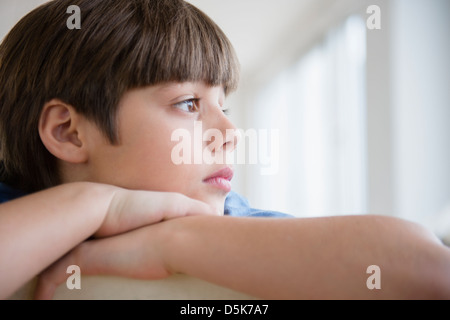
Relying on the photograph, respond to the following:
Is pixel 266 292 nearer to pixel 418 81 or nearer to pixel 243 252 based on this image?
pixel 243 252

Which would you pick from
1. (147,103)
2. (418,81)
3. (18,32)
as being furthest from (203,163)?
(418,81)

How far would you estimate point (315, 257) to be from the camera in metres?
0.39

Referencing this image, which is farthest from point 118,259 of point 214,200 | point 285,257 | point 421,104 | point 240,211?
point 421,104

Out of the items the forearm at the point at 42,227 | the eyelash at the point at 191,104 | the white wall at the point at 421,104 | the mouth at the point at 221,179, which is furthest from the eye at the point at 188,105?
the white wall at the point at 421,104

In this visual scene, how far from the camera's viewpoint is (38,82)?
28.3 inches

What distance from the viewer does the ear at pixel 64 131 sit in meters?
0.71

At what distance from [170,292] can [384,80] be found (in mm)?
2296

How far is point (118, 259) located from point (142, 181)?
Answer: 0.25 metres

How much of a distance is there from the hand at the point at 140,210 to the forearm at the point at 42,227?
2 centimetres

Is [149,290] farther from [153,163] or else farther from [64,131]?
[64,131]

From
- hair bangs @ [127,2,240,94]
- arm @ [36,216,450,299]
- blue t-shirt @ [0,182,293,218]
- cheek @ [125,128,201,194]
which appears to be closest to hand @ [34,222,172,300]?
arm @ [36,216,450,299]

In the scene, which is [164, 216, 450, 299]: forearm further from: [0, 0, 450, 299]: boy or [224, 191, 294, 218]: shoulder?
[224, 191, 294, 218]: shoulder

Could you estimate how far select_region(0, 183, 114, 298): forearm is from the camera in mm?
414

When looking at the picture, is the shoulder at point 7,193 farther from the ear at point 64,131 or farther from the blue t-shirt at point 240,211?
the blue t-shirt at point 240,211
